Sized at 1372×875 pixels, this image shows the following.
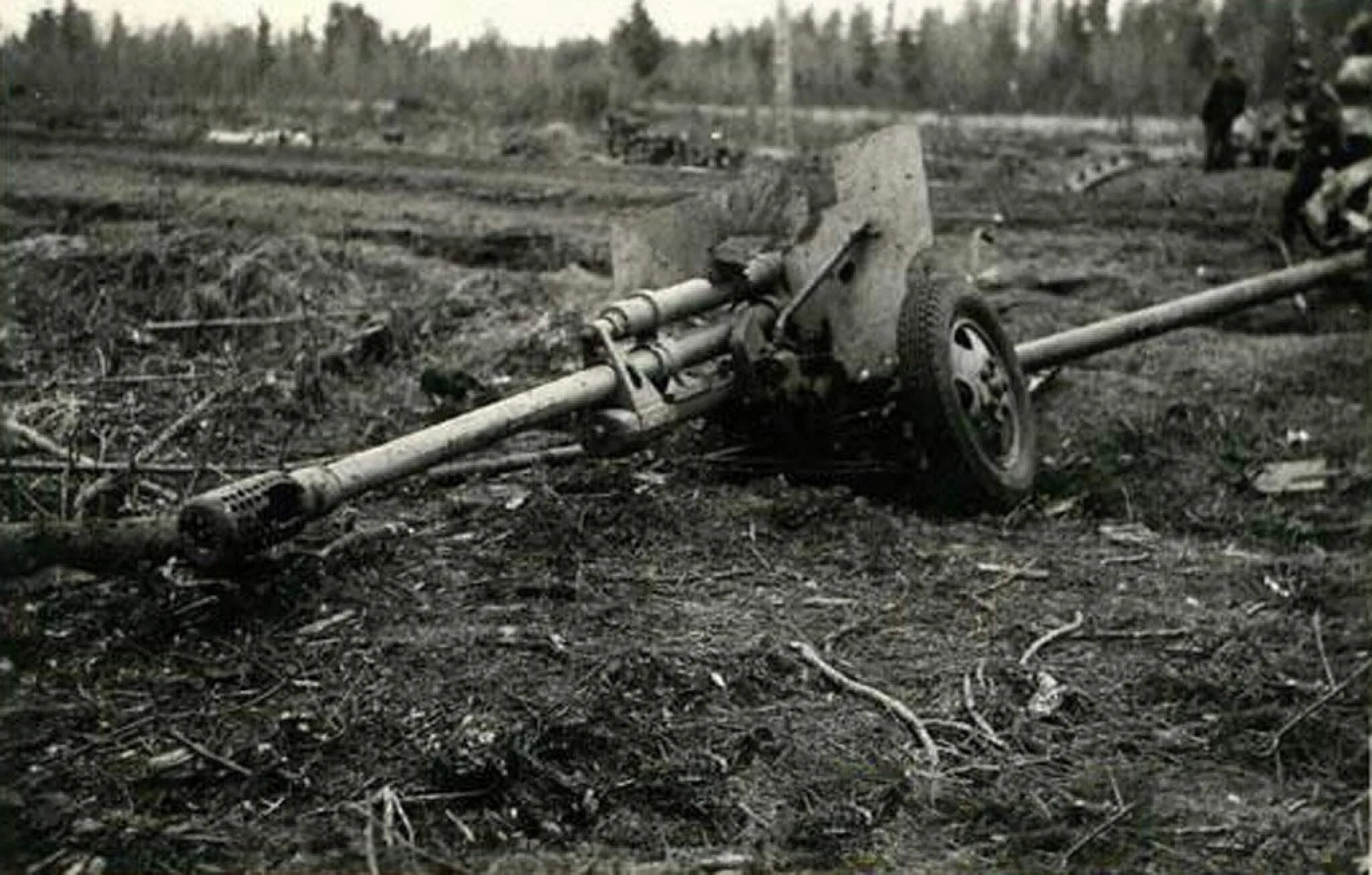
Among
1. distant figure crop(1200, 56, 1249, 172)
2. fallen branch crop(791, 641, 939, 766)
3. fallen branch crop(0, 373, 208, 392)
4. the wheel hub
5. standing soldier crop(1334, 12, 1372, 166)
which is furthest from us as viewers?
distant figure crop(1200, 56, 1249, 172)

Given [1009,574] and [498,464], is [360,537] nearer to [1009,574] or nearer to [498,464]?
[498,464]

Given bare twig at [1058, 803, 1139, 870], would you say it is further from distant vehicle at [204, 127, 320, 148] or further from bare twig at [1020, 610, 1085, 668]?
distant vehicle at [204, 127, 320, 148]

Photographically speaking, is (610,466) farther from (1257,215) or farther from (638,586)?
(1257,215)

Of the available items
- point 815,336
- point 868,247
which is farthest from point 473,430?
point 868,247

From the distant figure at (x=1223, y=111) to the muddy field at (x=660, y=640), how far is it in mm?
9766

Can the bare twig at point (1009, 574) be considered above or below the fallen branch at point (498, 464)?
below

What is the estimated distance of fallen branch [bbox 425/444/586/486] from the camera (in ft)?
17.8

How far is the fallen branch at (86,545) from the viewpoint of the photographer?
11.8ft

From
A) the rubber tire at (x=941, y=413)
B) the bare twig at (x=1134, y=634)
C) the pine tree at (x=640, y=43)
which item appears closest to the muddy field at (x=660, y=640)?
the bare twig at (x=1134, y=634)

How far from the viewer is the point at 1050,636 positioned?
13.5 ft

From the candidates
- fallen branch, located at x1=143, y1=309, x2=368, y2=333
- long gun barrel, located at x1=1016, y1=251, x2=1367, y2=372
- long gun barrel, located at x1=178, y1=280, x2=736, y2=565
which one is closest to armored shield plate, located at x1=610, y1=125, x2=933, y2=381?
long gun barrel, located at x1=178, y1=280, x2=736, y2=565

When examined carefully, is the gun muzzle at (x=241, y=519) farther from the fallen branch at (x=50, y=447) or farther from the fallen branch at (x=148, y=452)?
the fallen branch at (x=50, y=447)

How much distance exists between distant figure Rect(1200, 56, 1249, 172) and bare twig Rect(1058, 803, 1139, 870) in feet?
49.6

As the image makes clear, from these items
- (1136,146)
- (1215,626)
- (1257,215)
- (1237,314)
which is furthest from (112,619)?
(1136,146)
